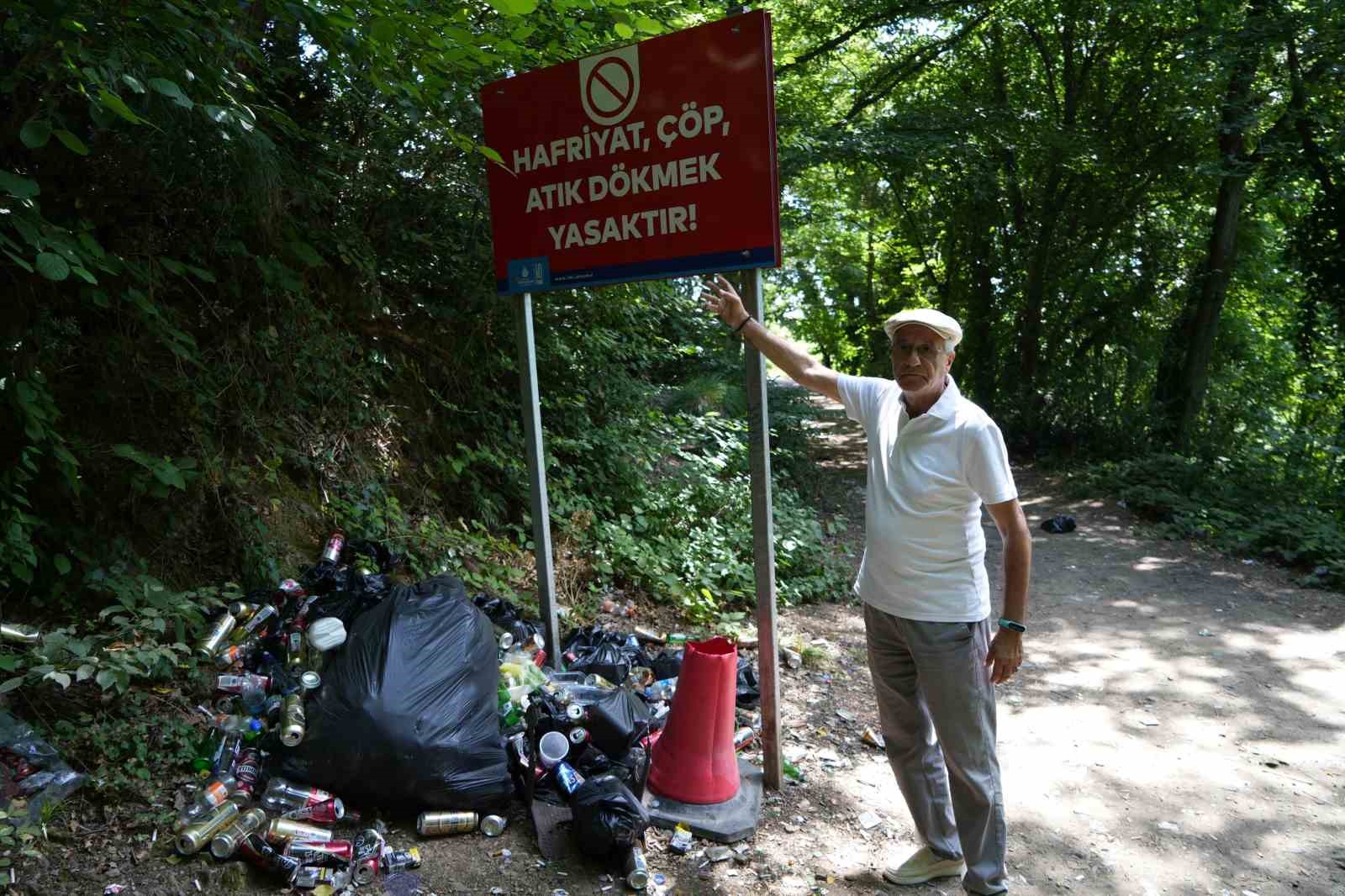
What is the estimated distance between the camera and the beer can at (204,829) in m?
2.80

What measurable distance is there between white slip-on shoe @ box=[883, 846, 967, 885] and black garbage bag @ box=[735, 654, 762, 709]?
4.48 feet

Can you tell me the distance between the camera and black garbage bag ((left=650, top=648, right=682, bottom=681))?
14.8 feet

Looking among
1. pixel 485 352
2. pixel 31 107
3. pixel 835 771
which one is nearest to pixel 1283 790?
pixel 835 771

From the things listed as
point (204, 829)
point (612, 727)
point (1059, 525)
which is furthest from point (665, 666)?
point (1059, 525)

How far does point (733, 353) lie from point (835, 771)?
6788mm

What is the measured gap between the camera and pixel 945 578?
2.77 meters

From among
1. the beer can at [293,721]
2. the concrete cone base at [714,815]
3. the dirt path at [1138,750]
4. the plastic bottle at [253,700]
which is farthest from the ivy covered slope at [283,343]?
the concrete cone base at [714,815]

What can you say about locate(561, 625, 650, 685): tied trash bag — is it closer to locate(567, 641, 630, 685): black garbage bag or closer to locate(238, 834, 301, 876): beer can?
locate(567, 641, 630, 685): black garbage bag

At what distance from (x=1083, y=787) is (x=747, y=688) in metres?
1.61

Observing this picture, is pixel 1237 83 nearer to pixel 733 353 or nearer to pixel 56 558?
pixel 733 353

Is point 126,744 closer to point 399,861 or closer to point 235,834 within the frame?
point 235,834

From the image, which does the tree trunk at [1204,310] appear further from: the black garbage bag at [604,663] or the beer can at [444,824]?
the beer can at [444,824]

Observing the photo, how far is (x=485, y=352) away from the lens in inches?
251

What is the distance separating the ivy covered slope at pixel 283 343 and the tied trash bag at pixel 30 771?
0.72 ft
